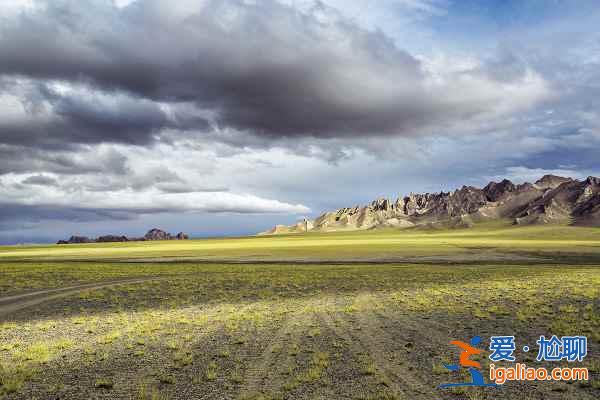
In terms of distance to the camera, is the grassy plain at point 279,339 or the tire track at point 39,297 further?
the tire track at point 39,297

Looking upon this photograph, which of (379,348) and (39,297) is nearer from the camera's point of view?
(379,348)

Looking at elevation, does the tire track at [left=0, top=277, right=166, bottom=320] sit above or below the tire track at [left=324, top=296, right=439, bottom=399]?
below

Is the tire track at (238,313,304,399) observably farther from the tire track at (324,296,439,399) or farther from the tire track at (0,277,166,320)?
the tire track at (0,277,166,320)

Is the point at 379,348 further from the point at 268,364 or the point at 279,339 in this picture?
the point at 268,364

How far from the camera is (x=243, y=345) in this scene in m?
19.4

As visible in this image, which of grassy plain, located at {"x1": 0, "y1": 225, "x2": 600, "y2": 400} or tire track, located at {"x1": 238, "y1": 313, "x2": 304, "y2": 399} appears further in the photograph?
grassy plain, located at {"x1": 0, "y1": 225, "x2": 600, "y2": 400}

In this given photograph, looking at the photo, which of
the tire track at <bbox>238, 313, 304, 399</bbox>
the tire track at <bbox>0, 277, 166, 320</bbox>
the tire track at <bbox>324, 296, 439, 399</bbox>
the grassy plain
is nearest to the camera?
the tire track at <bbox>324, 296, 439, 399</bbox>

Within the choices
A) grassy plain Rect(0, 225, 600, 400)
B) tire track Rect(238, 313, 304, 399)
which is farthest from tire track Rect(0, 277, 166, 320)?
tire track Rect(238, 313, 304, 399)

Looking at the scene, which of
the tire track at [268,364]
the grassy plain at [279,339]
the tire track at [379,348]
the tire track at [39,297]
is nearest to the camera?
the tire track at [379,348]

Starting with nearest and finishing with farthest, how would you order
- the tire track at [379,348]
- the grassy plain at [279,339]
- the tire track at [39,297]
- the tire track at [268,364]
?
the tire track at [379,348]
the tire track at [268,364]
the grassy plain at [279,339]
the tire track at [39,297]

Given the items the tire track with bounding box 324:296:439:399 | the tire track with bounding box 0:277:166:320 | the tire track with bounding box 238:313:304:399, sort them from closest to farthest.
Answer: the tire track with bounding box 324:296:439:399, the tire track with bounding box 238:313:304:399, the tire track with bounding box 0:277:166:320

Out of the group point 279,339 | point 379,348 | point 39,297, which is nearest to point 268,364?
point 279,339

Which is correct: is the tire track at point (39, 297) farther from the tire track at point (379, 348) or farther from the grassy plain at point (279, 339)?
the tire track at point (379, 348)

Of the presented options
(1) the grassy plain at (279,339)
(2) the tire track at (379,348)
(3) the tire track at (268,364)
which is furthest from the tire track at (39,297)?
(2) the tire track at (379,348)
